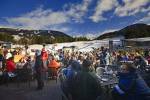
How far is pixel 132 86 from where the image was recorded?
689cm

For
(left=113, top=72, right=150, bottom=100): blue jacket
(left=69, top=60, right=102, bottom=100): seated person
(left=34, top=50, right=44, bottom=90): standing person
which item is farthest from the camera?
(left=34, top=50, right=44, bottom=90): standing person

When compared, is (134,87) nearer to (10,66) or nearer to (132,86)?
(132,86)

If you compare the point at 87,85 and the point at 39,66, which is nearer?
the point at 87,85

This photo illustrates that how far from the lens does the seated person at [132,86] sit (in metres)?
6.80

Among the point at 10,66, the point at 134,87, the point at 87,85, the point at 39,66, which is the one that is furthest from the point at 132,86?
the point at 10,66

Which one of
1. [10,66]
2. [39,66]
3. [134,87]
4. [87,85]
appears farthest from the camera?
[10,66]

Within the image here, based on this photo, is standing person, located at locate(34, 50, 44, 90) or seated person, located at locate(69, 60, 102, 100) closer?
seated person, located at locate(69, 60, 102, 100)

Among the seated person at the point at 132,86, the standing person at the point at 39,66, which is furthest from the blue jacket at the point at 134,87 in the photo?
the standing person at the point at 39,66

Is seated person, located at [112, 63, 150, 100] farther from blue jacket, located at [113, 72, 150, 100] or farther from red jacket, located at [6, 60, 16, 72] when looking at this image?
red jacket, located at [6, 60, 16, 72]

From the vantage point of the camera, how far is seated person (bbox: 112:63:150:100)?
6.80 m

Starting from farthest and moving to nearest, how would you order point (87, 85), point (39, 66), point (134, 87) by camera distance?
point (39, 66)
point (134, 87)
point (87, 85)

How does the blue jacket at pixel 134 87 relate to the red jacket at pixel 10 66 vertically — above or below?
below

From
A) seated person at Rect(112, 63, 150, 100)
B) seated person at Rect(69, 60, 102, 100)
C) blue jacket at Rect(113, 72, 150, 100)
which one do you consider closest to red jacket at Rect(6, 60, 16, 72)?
seated person at Rect(112, 63, 150, 100)

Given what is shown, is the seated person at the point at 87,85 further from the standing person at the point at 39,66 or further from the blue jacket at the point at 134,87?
the standing person at the point at 39,66
